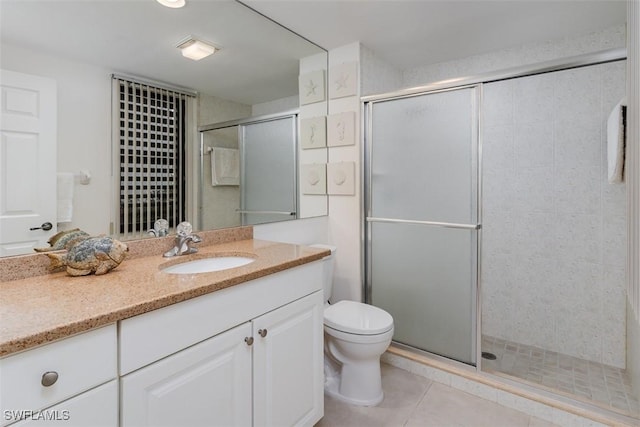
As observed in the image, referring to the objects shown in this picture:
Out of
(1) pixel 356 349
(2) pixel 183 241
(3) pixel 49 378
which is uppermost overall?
(2) pixel 183 241

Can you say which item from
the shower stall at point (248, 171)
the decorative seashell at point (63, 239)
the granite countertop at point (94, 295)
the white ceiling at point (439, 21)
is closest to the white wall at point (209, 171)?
the shower stall at point (248, 171)

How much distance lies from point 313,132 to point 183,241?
1274 millimetres

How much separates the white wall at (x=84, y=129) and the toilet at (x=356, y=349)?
125cm

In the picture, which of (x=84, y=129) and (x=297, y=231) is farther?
(x=297, y=231)

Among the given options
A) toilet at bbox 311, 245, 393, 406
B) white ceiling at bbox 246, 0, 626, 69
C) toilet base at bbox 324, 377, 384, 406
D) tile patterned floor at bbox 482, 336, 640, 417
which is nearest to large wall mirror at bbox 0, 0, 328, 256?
white ceiling at bbox 246, 0, 626, 69

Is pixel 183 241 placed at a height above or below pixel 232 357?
above

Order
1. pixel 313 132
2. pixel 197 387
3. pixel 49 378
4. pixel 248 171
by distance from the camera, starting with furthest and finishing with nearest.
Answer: pixel 313 132
pixel 248 171
pixel 197 387
pixel 49 378

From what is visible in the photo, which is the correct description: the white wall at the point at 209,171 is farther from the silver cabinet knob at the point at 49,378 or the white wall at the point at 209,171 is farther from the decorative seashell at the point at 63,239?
the silver cabinet knob at the point at 49,378

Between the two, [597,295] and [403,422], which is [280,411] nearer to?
[403,422]

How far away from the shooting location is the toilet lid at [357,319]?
1.73 m

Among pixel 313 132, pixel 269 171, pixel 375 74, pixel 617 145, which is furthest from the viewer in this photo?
pixel 375 74

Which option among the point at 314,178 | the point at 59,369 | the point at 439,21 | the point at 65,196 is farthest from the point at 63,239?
the point at 439,21

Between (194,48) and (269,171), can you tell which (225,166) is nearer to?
(269,171)

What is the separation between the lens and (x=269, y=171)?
215 centimetres
